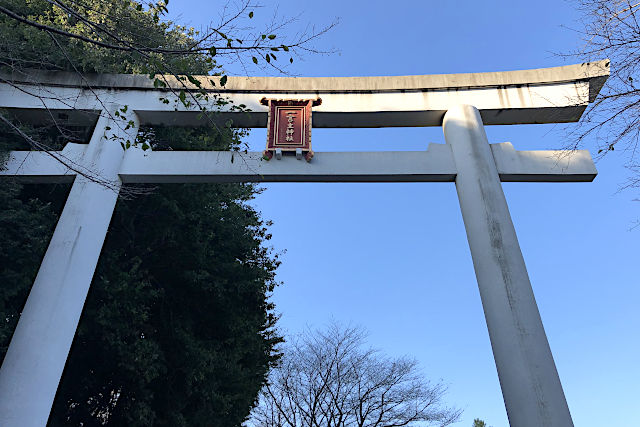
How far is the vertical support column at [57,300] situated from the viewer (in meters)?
3.95

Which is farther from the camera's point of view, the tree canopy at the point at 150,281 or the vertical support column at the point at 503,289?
the tree canopy at the point at 150,281

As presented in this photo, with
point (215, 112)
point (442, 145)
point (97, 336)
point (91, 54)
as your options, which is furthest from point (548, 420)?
point (91, 54)

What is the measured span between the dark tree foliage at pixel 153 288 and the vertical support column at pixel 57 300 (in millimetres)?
467

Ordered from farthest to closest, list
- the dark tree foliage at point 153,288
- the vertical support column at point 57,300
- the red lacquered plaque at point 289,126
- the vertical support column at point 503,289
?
1. the dark tree foliage at point 153,288
2. the red lacquered plaque at point 289,126
3. the vertical support column at point 57,300
4. the vertical support column at point 503,289

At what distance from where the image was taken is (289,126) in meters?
5.45

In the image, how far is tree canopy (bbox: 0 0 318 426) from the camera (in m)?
5.42

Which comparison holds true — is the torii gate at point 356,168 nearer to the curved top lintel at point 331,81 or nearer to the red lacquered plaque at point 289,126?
the curved top lintel at point 331,81

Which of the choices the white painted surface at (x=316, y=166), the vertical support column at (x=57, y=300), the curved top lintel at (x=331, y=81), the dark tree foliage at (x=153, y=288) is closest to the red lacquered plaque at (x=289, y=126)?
the white painted surface at (x=316, y=166)

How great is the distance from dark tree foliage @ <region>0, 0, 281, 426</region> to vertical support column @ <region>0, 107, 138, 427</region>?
47 cm

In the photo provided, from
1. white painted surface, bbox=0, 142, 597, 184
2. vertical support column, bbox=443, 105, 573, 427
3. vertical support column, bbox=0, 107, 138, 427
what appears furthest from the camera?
white painted surface, bbox=0, 142, 597, 184

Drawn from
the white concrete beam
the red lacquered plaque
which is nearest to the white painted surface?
the red lacquered plaque

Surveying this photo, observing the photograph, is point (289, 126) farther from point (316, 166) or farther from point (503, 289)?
point (503, 289)

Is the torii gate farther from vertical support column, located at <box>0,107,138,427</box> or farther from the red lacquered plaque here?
the red lacquered plaque

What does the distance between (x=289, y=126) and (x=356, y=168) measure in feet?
3.50
